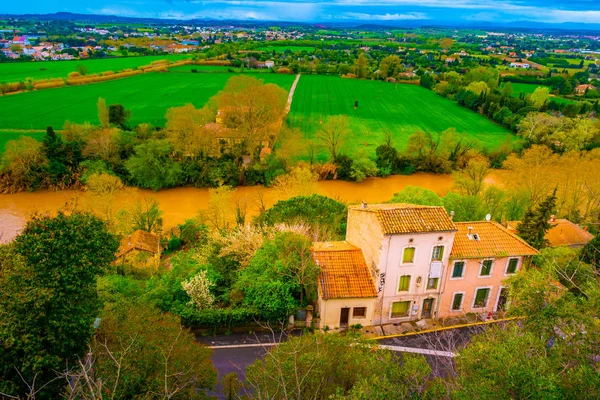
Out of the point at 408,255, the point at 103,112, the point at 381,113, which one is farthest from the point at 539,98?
the point at 103,112

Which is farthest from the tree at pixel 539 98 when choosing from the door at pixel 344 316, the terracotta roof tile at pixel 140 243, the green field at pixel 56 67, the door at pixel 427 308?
the green field at pixel 56 67

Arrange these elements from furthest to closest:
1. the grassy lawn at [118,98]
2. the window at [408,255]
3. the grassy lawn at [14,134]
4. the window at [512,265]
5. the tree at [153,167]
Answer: the grassy lawn at [118,98]
the grassy lawn at [14,134]
the tree at [153,167]
the window at [512,265]
the window at [408,255]

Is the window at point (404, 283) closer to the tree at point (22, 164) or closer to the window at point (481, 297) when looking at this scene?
the window at point (481, 297)

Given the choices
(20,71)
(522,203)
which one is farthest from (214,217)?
(20,71)

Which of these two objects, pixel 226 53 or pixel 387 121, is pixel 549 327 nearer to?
pixel 387 121

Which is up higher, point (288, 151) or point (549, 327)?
point (549, 327)

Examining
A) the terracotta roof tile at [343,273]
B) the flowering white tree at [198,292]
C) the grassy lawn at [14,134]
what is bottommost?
the grassy lawn at [14,134]

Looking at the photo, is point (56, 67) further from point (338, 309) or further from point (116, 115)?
point (338, 309)
